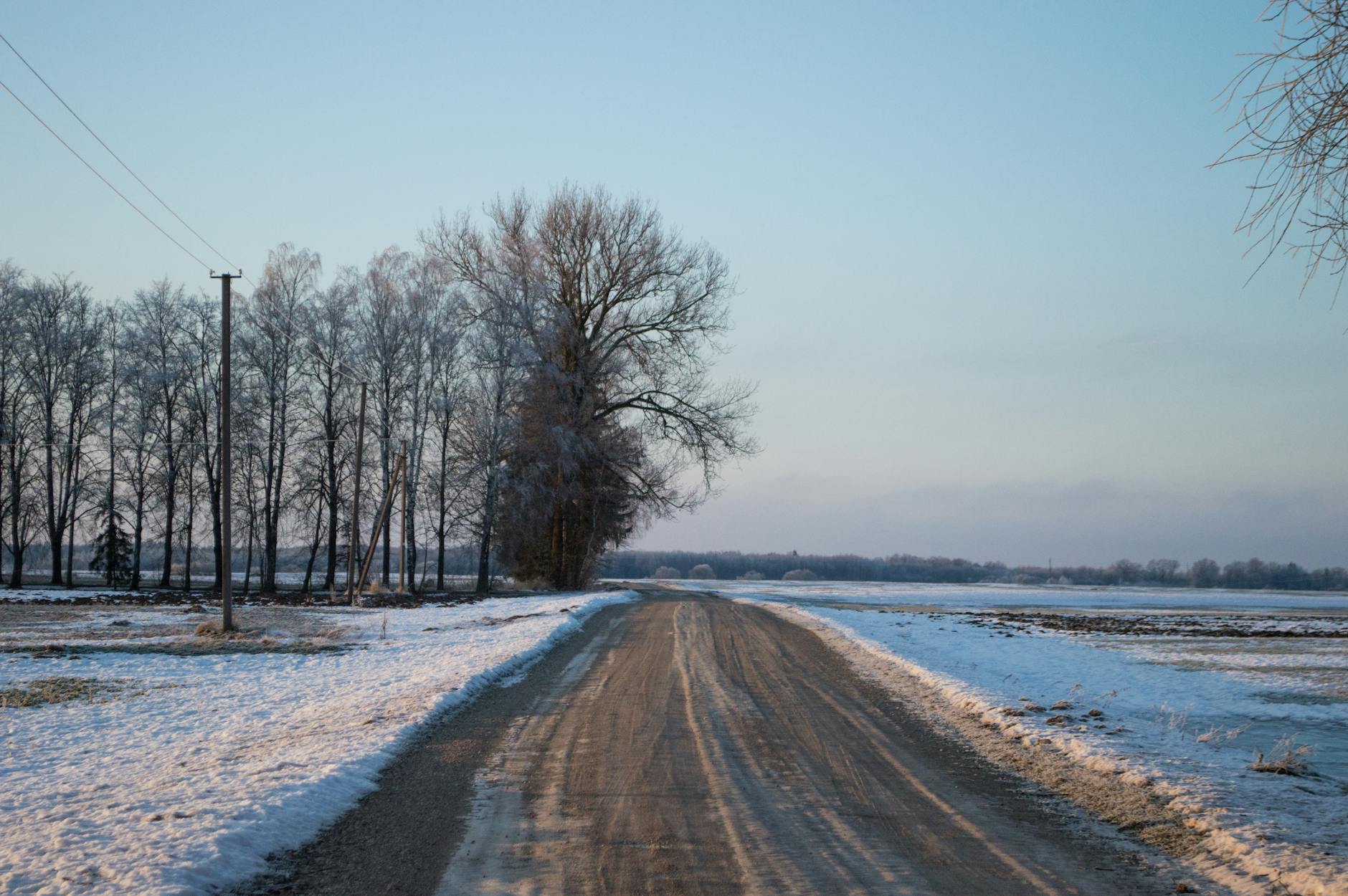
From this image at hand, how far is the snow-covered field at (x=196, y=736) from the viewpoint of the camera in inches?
205

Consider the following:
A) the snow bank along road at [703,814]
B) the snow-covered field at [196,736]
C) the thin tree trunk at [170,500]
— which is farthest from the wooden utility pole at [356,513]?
the snow bank along road at [703,814]

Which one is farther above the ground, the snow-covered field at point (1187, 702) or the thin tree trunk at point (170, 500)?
the thin tree trunk at point (170, 500)

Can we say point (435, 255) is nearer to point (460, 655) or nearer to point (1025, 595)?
point (460, 655)

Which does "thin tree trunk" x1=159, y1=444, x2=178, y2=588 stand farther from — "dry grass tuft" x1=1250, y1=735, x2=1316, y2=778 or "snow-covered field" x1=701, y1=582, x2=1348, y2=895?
"dry grass tuft" x1=1250, y1=735, x2=1316, y2=778

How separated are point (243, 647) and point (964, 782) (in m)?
15.3

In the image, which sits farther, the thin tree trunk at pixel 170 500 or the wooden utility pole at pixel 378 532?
the thin tree trunk at pixel 170 500

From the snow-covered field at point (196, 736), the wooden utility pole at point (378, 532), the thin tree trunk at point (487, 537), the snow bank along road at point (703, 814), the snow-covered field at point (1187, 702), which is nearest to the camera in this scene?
the snow bank along road at point (703, 814)

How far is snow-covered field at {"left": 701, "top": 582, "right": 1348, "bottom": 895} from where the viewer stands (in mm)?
5887

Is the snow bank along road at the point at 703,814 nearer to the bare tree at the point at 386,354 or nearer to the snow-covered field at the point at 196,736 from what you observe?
the snow-covered field at the point at 196,736

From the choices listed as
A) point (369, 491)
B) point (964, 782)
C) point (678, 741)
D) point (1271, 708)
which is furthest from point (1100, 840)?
→ point (369, 491)

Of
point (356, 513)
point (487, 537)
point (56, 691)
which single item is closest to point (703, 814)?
point (56, 691)

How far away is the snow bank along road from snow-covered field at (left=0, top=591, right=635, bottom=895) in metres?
0.46

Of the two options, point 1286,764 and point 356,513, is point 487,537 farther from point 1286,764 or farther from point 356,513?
point 1286,764

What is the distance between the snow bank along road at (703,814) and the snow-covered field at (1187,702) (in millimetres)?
981
